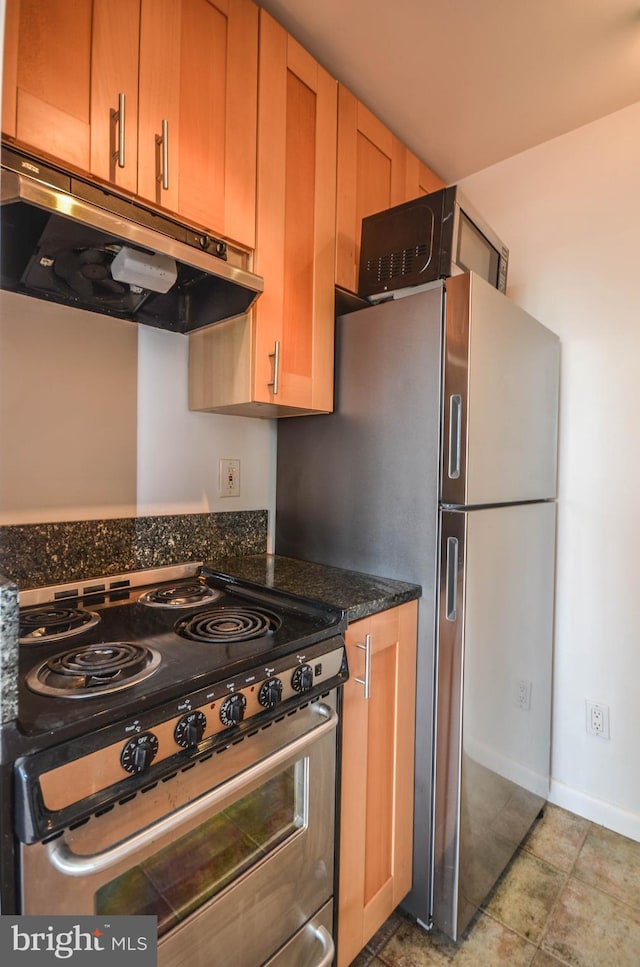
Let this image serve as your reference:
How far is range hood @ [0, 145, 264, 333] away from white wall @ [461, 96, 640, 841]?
1342 millimetres

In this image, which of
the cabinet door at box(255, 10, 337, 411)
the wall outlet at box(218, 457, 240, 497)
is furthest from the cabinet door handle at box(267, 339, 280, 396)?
the wall outlet at box(218, 457, 240, 497)

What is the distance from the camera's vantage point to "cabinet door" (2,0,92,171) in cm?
87

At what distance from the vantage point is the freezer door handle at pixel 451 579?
1297mm

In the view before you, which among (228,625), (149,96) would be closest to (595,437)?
(228,625)

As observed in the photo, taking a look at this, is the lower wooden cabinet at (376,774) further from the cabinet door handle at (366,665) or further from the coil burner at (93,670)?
the coil burner at (93,670)

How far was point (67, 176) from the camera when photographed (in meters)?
0.96

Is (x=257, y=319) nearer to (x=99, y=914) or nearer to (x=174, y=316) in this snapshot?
(x=174, y=316)

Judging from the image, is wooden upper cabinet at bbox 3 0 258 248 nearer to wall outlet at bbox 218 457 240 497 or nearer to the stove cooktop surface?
wall outlet at bbox 218 457 240 497

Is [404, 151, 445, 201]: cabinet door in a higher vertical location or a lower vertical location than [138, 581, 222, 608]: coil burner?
higher

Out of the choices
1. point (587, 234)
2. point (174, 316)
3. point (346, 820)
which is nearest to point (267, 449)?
point (174, 316)

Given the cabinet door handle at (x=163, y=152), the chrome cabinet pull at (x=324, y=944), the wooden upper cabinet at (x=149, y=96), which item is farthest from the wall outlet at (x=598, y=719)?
the cabinet door handle at (x=163, y=152)

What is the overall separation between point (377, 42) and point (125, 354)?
1226mm

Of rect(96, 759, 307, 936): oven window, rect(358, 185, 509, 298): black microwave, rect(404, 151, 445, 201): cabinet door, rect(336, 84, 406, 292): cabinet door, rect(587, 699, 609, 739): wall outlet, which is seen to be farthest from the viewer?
rect(404, 151, 445, 201): cabinet door

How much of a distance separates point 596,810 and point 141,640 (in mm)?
1862
